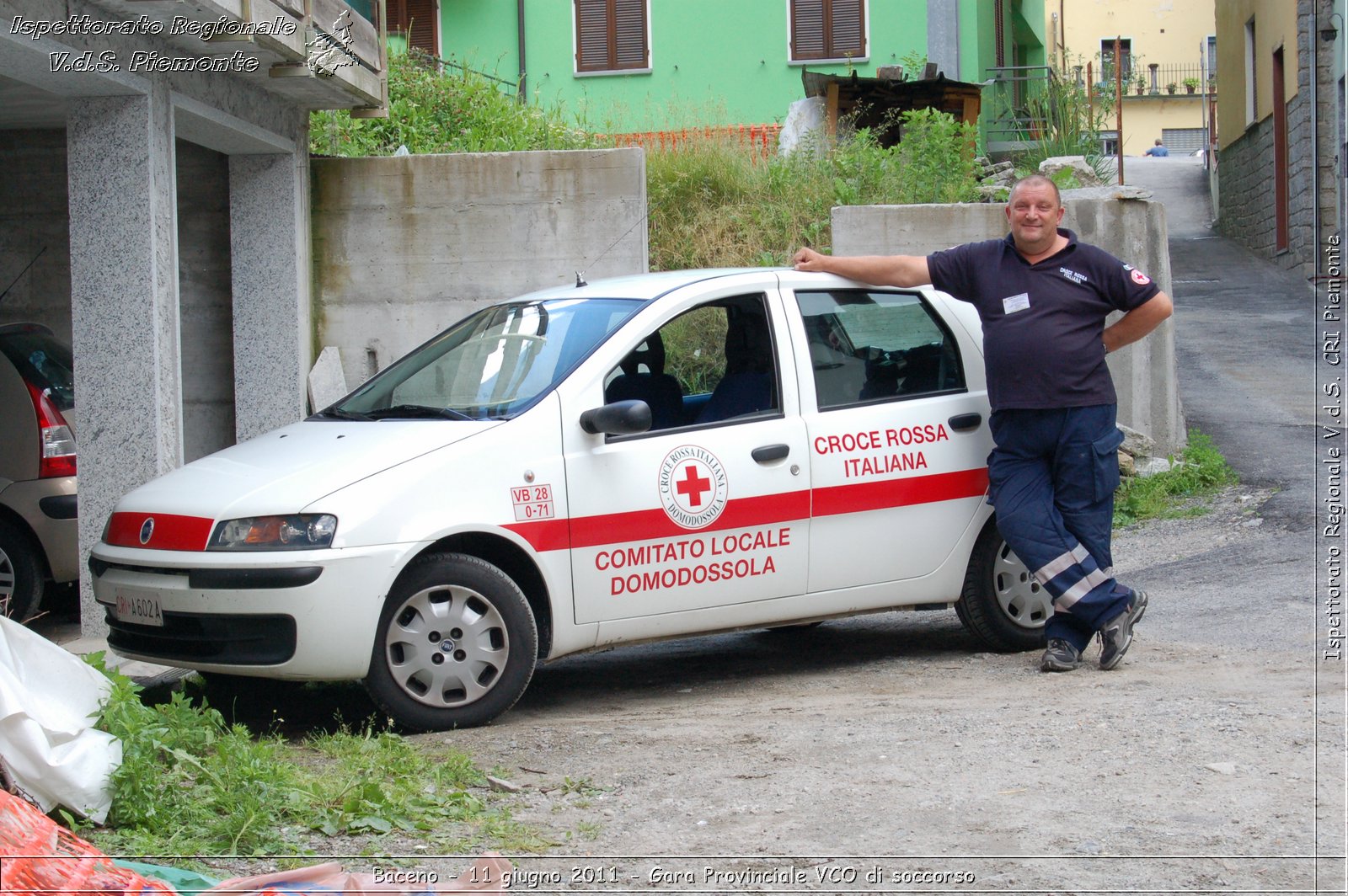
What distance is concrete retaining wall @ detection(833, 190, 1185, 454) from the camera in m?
11.0

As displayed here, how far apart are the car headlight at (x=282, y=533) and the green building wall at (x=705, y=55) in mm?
17730

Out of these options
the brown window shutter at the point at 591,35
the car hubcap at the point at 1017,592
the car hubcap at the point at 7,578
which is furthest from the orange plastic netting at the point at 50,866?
the brown window shutter at the point at 591,35

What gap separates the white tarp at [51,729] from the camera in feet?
13.2

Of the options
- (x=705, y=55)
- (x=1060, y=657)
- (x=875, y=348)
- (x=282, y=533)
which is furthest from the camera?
(x=705, y=55)

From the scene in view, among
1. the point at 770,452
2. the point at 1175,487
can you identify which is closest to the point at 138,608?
the point at 770,452

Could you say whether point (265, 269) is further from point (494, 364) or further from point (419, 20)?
point (419, 20)

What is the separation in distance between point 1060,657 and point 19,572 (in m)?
5.64

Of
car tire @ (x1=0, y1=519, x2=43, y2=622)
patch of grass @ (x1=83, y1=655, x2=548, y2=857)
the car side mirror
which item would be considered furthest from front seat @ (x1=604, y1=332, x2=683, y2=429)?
car tire @ (x1=0, y1=519, x2=43, y2=622)

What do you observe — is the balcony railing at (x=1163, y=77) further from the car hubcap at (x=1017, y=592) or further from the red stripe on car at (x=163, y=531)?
the red stripe on car at (x=163, y=531)

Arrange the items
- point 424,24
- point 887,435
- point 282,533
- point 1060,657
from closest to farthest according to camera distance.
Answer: point 282,533 → point 1060,657 → point 887,435 → point 424,24

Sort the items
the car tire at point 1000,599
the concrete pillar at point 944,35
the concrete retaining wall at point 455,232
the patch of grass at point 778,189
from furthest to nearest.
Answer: the concrete pillar at point 944,35 < the patch of grass at point 778,189 < the concrete retaining wall at point 455,232 < the car tire at point 1000,599

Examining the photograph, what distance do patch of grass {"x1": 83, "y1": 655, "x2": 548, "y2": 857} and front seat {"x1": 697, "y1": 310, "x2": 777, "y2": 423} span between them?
2.02m

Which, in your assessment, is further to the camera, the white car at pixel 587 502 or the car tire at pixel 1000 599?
the car tire at pixel 1000 599

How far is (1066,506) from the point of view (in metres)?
6.14
